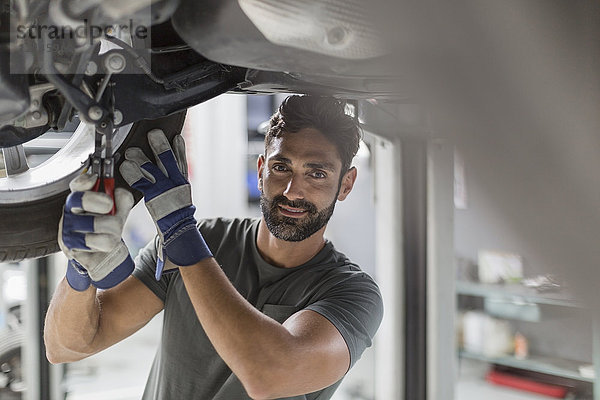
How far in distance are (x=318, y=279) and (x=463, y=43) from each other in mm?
837

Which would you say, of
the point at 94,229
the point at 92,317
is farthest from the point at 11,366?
the point at 94,229

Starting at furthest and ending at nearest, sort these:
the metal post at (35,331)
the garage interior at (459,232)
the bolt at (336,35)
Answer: the metal post at (35,331)
the bolt at (336,35)
the garage interior at (459,232)

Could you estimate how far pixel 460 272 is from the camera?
3.77 m

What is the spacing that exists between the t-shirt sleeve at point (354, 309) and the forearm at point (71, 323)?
1.19ft

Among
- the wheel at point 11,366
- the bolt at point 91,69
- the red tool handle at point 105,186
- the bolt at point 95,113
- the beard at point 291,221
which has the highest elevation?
the bolt at point 91,69

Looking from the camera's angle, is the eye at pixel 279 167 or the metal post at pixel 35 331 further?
the metal post at pixel 35 331

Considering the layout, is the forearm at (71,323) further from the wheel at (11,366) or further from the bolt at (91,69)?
the wheel at (11,366)

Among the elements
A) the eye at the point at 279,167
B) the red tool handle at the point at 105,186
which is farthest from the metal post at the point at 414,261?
the red tool handle at the point at 105,186

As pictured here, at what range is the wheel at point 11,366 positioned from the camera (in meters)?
2.53

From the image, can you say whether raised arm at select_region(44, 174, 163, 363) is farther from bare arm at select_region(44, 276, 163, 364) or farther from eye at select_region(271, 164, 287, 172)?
eye at select_region(271, 164, 287, 172)

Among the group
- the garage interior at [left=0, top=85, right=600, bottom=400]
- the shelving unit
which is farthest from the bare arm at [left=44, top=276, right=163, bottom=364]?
the shelving unit

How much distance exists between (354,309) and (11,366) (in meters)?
1.98

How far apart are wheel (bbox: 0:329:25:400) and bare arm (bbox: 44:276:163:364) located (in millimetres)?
1591

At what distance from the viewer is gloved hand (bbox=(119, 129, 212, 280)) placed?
90 cm
